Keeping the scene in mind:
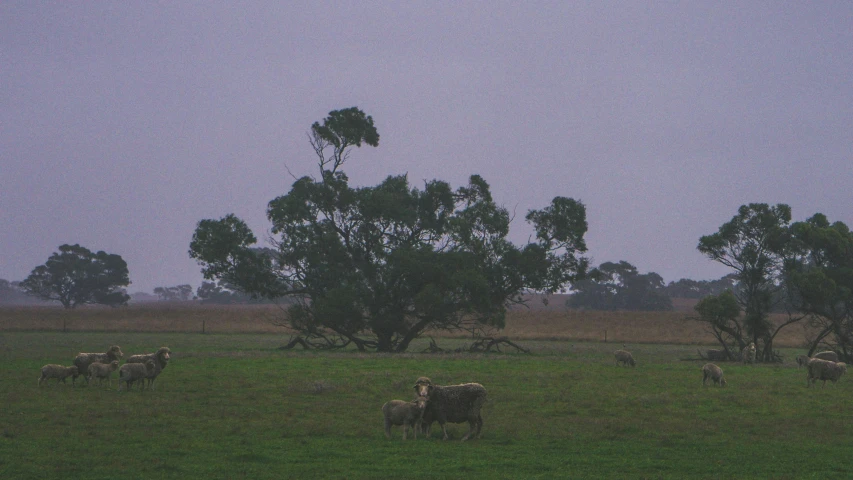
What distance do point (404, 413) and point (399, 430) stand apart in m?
1.29

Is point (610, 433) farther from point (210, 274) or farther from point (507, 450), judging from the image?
point (210, 274)

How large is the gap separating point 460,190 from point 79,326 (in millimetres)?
41091

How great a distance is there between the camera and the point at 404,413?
16.4 m

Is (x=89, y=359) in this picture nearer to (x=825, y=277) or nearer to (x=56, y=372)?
(x=56, y=372)

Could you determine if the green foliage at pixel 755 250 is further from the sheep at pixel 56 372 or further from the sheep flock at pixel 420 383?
the sheep at pixel 56 372

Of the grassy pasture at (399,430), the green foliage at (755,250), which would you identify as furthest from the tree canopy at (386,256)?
the grassy pasture at (399,430)

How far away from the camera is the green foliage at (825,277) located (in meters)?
43.0

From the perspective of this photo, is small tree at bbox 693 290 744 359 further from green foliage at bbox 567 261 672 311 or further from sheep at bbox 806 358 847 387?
green foliage at bbox 567 261 672 311

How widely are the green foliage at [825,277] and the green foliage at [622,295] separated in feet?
307

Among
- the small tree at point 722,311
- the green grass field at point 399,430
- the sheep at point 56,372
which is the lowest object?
the green grass field at point 399,430

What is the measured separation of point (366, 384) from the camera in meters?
25.2

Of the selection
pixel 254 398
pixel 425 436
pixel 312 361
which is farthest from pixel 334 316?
pixel 425 436

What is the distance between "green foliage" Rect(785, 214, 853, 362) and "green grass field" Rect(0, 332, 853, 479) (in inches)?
588

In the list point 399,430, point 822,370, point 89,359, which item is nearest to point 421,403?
point 399,430
